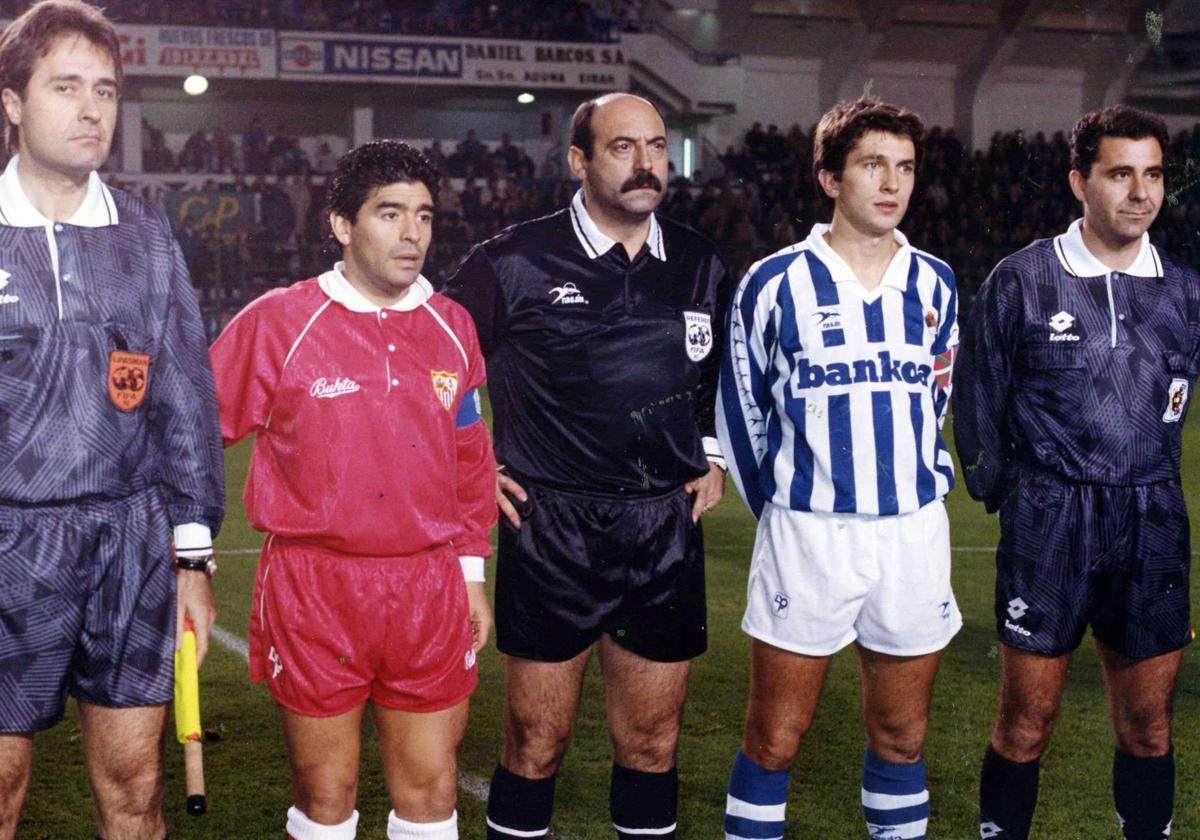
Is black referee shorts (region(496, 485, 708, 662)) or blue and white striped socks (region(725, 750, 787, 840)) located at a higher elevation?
black referee shorts (region(496, 485, 708, 662))

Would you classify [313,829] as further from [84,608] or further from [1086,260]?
[1086,260]

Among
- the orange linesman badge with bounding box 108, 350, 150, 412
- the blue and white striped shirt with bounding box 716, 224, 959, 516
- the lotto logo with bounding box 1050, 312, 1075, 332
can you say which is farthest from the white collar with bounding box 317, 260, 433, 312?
the lotto logo with bounding box 1050, 312, 1075, 332

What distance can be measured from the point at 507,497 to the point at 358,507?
58cm

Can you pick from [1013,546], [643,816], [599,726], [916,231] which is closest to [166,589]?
[643,816]

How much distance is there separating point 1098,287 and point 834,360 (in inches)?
26.9

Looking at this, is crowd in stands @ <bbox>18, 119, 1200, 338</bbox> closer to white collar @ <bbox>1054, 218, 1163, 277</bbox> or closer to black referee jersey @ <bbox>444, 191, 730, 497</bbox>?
black referee jersey @ <bbox>444, 191, 730, 497</bbox>

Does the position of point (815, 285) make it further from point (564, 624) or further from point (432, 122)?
point (432, 122)

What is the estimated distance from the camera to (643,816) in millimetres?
3666

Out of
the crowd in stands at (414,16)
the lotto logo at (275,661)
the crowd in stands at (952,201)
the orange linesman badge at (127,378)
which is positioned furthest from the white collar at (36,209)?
the crowd in stands at (414,16)

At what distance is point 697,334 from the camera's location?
3.71m

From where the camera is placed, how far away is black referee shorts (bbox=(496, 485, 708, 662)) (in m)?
3.62

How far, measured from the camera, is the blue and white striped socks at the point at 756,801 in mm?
3592

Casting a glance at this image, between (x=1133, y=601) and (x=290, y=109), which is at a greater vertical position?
(x=290, y=109)

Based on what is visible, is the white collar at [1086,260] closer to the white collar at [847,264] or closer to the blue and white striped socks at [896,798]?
the white collar at [847,264]
